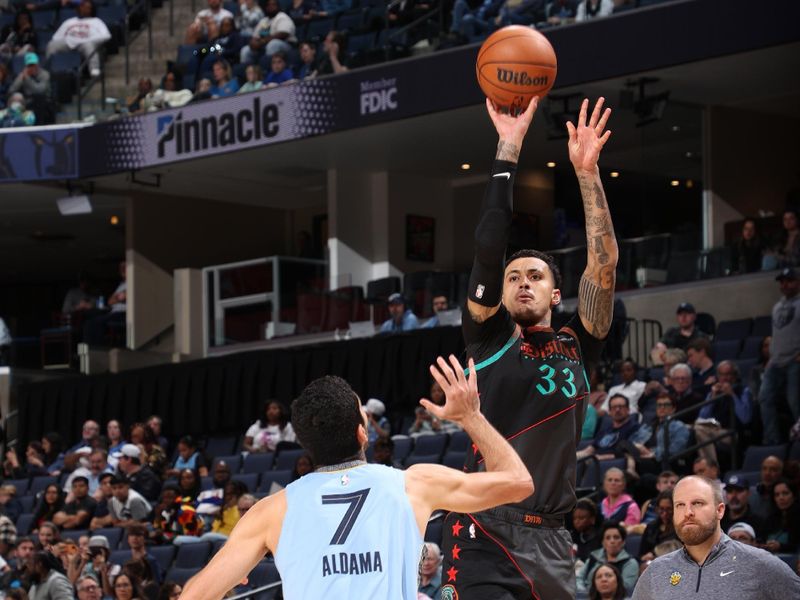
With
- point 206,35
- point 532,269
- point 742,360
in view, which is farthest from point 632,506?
Answer: point 206,35

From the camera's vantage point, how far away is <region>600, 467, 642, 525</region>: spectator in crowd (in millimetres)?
11477

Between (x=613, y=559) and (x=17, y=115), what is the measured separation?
14.8 metres

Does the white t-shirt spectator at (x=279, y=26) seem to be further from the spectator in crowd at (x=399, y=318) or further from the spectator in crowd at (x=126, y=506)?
the spectator in crowd at (x=126, y=506)

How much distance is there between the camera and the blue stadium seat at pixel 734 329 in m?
16.3

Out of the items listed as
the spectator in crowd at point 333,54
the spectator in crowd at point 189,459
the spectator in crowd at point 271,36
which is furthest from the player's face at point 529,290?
the spectator in crowd at point 271,36

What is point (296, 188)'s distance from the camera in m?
24.9

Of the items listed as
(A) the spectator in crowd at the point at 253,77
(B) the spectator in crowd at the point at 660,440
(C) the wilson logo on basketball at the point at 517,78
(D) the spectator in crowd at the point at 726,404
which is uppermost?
(A) the spectator in crowd at the point at 253,77

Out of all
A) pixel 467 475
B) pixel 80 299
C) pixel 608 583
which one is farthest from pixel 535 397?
pixel 80 299

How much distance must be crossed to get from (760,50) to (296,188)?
9.87m

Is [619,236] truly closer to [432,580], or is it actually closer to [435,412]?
[432,580]

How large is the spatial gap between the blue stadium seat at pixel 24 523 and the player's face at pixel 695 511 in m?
11.7

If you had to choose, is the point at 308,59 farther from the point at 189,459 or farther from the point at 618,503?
the point at 618,503

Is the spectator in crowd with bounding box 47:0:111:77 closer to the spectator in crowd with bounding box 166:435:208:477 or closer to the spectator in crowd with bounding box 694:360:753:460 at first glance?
the spectator in crowd with bounding box 166:435:208:477

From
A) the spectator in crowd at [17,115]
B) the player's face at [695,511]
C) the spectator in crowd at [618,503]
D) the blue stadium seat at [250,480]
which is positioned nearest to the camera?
the player's face at [695,511]
